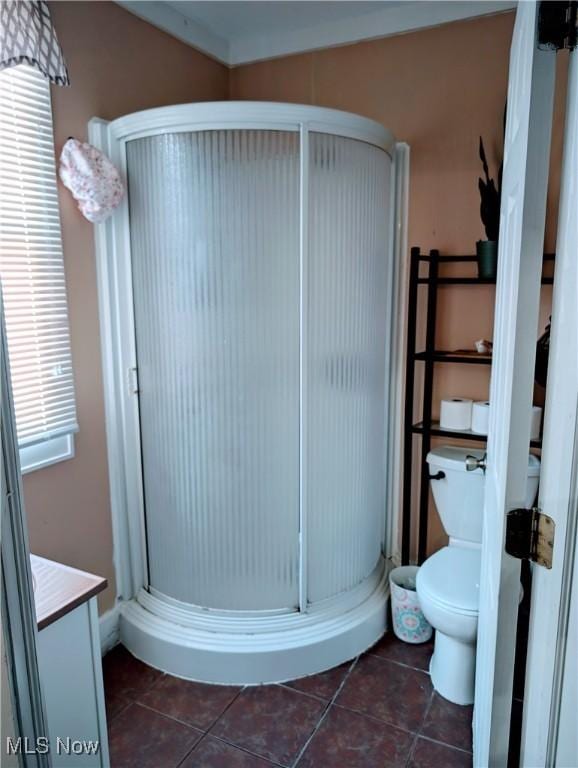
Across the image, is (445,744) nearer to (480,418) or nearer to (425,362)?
(480,418)

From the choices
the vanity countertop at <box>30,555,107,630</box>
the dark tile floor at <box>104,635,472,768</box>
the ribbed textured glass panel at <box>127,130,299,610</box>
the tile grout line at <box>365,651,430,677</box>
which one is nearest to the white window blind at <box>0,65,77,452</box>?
the ribbed textured glass panel at <box>127,130,299,610</box>

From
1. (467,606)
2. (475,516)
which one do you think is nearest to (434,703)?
(467,606)

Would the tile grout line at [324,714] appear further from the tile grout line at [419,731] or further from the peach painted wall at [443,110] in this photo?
the peach painted wall at [443,110]

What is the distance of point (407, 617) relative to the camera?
2.27m

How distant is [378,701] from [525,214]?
1.78m

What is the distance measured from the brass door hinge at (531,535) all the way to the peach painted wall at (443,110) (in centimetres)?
136

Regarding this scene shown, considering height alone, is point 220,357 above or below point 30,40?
below

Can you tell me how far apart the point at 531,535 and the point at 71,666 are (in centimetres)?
110

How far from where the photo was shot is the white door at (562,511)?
87 cm

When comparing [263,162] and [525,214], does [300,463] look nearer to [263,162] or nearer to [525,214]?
[263,162]

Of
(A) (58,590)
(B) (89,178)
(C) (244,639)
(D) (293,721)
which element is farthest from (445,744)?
(B) (89,178)

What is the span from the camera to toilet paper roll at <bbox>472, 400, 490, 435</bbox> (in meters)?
2.24

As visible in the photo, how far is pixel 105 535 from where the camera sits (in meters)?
Result: 2.20

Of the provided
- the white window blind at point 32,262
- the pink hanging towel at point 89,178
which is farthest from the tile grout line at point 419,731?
the pink hanging towel at point 89,178
